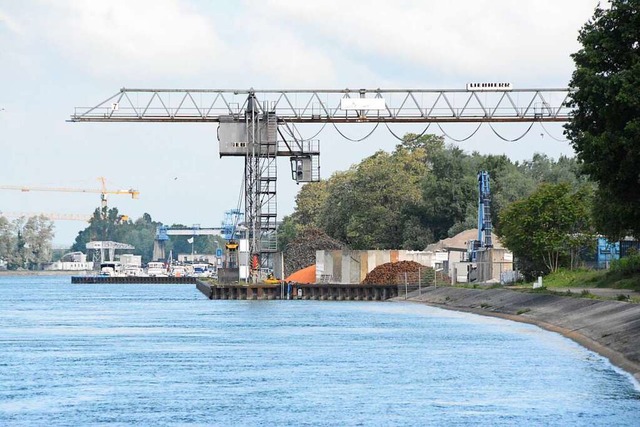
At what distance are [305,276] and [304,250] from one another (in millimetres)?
11093

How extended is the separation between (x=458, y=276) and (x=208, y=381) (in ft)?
251

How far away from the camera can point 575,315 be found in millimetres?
60625

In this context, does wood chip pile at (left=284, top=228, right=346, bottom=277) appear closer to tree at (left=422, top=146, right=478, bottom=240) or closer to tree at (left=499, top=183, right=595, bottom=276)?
tree at (left=422, top=146, right=478, bottom=240)

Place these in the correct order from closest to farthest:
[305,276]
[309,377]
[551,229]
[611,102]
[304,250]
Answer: [309,377], [611,102], [551,229], [305,276], [304,250]

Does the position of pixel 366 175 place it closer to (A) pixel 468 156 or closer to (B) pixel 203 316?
(A) pixel 468 156

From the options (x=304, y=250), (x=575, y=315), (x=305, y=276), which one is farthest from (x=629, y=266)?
(x=304, y=250)

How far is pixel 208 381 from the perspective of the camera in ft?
129

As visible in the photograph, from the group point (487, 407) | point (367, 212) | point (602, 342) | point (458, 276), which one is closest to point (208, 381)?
point (487, 407)

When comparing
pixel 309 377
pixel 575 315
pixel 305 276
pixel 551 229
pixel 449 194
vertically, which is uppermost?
pixel 449 194

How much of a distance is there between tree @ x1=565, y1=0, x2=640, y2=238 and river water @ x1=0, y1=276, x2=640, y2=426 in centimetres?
724

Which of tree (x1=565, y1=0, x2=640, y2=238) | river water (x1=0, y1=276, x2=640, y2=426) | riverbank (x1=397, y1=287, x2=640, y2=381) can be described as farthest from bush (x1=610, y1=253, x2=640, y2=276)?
tree (x1=565, y1=0, x2=640, y2=238)

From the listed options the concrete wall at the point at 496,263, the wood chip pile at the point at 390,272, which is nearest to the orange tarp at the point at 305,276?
the wood chip pile at the point at 390,272

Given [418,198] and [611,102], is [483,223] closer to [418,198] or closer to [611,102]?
[418,198]

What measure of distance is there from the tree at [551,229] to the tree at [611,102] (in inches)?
1361
